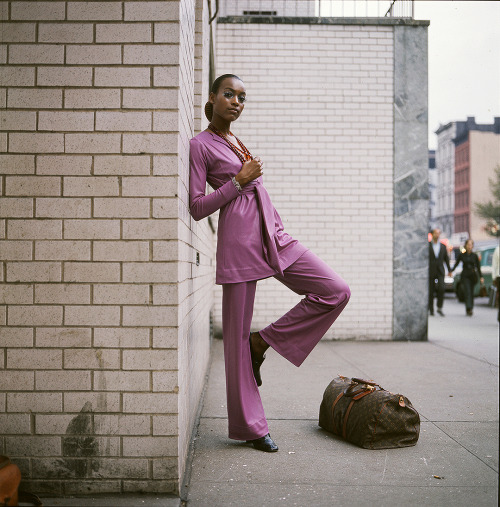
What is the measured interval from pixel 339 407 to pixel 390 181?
592cm

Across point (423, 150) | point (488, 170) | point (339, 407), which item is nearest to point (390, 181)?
point (423, 150)

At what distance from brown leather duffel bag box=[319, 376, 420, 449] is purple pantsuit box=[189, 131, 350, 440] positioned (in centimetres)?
52

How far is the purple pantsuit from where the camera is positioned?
3.55 meters

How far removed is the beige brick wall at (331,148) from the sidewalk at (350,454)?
2777mm

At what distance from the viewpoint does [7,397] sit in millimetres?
2822

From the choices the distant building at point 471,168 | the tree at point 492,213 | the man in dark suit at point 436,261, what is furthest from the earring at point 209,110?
the distant building at point 471,168

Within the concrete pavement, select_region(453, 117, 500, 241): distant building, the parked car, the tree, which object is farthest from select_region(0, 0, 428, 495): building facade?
select_region(453, 117, 500, 241): distant building

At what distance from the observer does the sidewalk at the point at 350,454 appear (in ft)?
9.62

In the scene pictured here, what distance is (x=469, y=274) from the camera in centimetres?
1460

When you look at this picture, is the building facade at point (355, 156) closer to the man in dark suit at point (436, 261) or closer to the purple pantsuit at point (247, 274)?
→ the man in dark suit at point (436, 261)

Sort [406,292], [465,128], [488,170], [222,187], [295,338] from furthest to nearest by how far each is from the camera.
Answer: [465,128] → [488,170] → [406,292] → [295,338] → [222,187]

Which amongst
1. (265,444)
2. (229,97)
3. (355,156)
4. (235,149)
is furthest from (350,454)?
(355,156)

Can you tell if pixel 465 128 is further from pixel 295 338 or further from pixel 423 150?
pixel 295 338

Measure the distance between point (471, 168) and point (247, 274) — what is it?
6994 cm
